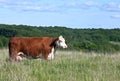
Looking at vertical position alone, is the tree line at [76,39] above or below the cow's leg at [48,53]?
below

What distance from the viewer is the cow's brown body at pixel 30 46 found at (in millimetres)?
14422

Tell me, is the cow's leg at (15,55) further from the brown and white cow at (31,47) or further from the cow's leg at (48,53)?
the cow's leg at (48,53)

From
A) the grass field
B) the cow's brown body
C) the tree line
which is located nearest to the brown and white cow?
the cow's brown body

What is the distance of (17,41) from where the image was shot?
1444cm

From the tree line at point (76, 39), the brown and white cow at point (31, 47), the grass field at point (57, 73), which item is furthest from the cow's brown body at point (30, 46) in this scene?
the tree line at point (76, 39)

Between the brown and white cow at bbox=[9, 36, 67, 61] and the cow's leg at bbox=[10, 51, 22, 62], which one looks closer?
the cow's leg at bbox=[10, 51, 22, 62]

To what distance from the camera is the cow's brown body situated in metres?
14.4

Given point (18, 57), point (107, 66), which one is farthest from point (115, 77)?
point (18, 57)

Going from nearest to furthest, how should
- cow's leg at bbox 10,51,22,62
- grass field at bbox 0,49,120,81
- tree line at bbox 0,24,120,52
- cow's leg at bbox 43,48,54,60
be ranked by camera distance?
grass field at bbox 0,49,120,81, cow's leg at bbox 10,51,22,62, cow's leg at bbox 43,48,54,60, tree line at bbox 0,24,120,52

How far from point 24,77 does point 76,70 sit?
8.05ft

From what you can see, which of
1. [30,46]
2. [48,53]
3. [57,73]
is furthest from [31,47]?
[57,73]

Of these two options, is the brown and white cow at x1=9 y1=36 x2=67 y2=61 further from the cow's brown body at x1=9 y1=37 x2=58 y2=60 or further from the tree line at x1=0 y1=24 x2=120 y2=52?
the tree line at x1=0 y1=24 x2=120 y2=52

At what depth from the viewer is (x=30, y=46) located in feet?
47.6

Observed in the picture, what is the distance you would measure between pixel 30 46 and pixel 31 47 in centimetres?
5
